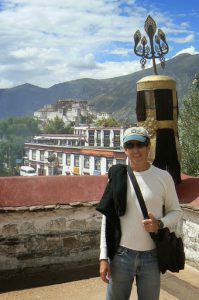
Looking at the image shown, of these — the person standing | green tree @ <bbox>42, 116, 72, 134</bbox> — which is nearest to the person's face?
the person standing

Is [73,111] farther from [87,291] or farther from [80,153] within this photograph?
[87,291]

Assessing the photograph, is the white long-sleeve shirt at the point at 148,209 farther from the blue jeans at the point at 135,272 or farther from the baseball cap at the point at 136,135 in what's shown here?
the baseball cap at the point at 136,135

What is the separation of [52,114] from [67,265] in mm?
160917

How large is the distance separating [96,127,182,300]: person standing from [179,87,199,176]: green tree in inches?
704

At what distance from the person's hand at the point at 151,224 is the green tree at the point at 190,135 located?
1801 centimetres

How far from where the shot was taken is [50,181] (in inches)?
222

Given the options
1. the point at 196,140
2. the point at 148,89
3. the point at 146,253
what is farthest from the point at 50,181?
the point at 196,140

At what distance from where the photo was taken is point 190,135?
2053 centimetres

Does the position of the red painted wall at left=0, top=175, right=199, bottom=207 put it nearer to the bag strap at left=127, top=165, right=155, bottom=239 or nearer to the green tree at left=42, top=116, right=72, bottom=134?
the bag strap at left=127, top=165, right=155, bottom=239

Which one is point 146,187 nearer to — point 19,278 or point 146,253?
point 146,253

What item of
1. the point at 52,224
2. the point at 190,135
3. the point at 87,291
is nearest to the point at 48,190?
the point at 52,224

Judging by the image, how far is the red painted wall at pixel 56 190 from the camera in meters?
5.20

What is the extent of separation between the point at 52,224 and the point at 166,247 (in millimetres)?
2920

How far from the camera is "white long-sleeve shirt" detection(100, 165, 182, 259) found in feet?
8.49
